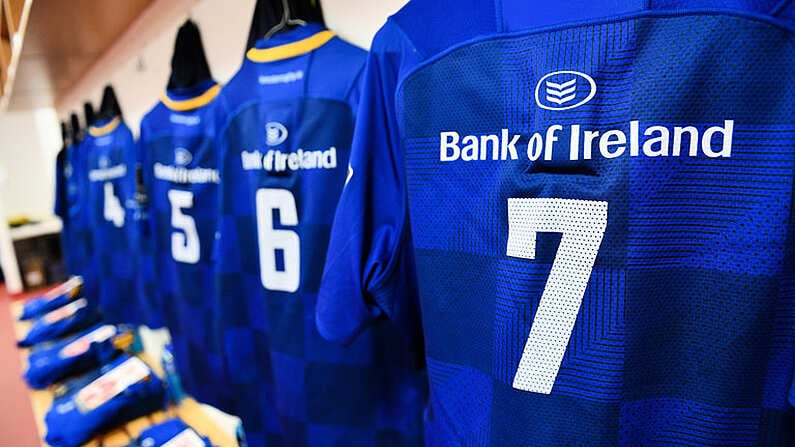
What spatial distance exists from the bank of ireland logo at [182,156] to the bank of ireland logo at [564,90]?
100 cm

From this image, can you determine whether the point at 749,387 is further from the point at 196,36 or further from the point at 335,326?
the point at 196,36

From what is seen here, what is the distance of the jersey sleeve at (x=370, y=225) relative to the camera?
0.61 metres

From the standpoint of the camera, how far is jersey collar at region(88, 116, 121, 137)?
1.73 m

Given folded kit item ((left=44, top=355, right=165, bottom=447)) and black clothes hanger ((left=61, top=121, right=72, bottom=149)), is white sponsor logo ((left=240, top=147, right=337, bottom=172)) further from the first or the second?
black clothes hanger ((left=61, top=121, right=72, bottom=149))

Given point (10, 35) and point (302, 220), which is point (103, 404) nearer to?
point (302, 220)

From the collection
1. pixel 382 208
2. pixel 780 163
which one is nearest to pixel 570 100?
pixel 780 163

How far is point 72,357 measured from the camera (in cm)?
193

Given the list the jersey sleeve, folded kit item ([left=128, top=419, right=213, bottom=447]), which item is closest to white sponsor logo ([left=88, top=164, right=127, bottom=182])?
folded kit item ([left=128, top=419, right=213, bottom=447])

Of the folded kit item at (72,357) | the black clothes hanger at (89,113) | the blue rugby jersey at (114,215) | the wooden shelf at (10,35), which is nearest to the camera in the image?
the wooden shelf at (10,35)

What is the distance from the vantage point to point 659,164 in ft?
1.31


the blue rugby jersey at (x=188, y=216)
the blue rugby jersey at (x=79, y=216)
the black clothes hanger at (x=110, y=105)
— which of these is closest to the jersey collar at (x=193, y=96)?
the blue rugby jersey at (x=188, y=216)

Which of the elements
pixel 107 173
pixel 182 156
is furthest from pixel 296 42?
pixel 107 173

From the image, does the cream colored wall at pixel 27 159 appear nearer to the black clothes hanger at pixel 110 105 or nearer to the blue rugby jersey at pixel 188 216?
the black clothes hanger at pixel 110 105

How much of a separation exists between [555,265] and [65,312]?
3.01m
